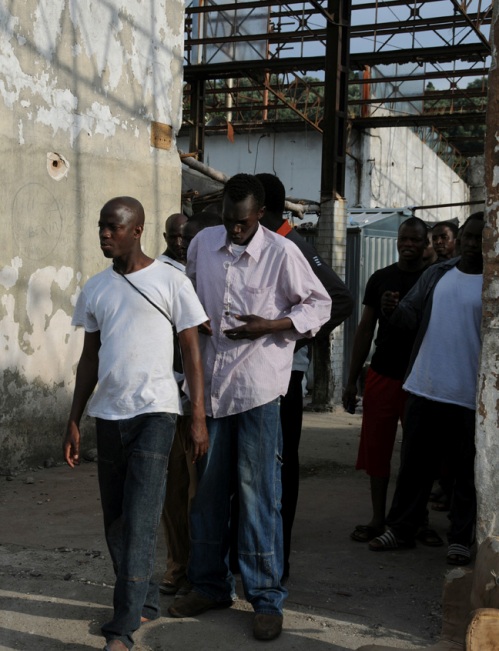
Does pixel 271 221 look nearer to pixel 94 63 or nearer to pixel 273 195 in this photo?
pixel 273 195

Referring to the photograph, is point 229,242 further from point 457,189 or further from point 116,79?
point 457,189

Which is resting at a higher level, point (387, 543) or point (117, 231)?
point (117, 231)

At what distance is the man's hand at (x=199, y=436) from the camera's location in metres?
3.76

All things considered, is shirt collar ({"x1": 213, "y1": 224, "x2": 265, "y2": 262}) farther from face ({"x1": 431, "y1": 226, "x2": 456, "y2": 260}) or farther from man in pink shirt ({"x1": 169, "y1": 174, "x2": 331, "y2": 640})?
face ({"x1": 431, "y1": 226, "x2": 456, "y2": 260})

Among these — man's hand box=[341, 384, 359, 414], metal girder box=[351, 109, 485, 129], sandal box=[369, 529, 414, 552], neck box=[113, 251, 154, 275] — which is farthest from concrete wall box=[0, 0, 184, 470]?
metal girder box=[351, 109, 485, 129]

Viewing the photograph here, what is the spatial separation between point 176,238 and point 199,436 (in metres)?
1.48

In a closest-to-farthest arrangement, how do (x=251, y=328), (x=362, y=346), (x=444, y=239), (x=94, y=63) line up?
(x=251, y=328) < (x=362, y=346) < (x=444, y=239) < (x=94, y=63)

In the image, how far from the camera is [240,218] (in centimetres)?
390

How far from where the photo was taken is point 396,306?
5.44 meters

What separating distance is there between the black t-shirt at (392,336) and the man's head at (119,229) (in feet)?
6.95

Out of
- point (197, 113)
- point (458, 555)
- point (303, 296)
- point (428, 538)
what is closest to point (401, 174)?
point (197, 113)

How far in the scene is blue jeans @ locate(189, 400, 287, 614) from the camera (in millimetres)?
3904

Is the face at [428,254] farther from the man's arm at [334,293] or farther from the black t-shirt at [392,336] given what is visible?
the man's arm at [334,293]

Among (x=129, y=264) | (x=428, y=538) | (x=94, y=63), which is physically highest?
(x=94, y=63)
